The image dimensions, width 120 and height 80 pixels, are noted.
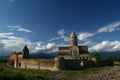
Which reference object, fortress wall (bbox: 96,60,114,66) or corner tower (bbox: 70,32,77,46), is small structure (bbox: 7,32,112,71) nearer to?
corner tower (bbox: 70,32,77,46)

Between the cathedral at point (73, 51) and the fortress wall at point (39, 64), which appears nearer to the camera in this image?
the fortress wall at point (39, 64)

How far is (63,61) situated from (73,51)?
79.3ft

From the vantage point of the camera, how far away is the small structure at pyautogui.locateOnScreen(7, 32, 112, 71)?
50.6m

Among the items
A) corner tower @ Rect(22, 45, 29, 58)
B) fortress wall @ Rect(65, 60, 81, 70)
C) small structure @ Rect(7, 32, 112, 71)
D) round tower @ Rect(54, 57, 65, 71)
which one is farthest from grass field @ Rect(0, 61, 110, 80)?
corner tower @ Rect(22, 45, 29, 58)

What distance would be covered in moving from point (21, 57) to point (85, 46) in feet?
79.4

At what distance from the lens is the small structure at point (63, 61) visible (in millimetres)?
50606

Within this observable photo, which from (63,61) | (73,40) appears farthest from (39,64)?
(73,40)

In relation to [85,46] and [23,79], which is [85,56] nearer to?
[85,46]

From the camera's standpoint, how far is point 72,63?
53375 millimetres

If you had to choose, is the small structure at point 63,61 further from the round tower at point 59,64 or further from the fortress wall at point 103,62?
the fortress wall at point 103,62

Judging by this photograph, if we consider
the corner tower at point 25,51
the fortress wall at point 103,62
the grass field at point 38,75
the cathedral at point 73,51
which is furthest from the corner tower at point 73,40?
the grass field at point 38,75

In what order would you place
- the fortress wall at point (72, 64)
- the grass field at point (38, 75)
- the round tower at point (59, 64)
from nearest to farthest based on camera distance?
the grass field at point (38, 75) → the round tower at point (59, 64) → the fortress wall at point (72, 64)

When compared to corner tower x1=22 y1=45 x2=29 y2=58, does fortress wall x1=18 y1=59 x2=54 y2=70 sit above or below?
below

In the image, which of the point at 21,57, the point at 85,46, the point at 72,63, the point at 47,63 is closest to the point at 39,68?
the point at 47,63
